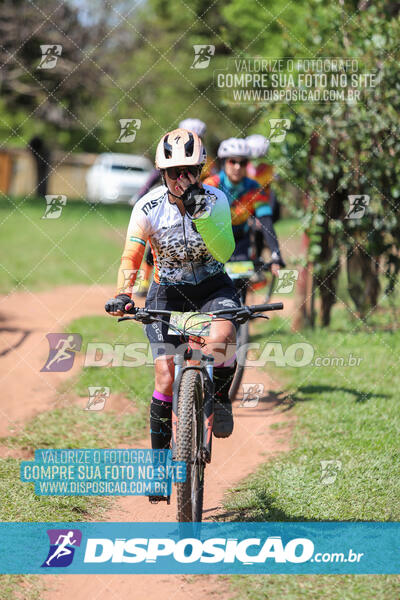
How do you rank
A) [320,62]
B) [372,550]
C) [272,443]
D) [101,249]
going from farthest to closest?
1. [101,249]
2. [320,62]
3. [272,443]
4. [372,550]

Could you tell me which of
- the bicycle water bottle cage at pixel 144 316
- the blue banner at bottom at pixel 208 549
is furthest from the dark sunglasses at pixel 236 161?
the blue banner at bottom at pixel 208 549

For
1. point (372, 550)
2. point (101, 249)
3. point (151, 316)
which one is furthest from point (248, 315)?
point (101, 249)

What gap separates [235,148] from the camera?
711 centimetres

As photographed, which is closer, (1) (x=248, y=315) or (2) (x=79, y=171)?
Result: (1) (x=248, y=315)

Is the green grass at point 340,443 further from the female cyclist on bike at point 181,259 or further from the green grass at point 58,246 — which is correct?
the green grass at point 58,246

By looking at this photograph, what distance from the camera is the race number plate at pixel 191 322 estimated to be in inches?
175

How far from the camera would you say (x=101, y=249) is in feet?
66.7

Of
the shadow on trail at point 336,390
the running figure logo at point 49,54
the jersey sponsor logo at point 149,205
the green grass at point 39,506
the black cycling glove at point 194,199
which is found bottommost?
the shadow on trail at point 336,390

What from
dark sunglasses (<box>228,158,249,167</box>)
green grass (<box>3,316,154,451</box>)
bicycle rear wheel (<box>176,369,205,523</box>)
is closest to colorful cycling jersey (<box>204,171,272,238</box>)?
dark sunglasses (<box>228,158,249,167</box>)

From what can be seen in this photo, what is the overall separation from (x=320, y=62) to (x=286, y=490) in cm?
559

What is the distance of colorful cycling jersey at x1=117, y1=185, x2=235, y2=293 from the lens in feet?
14.9

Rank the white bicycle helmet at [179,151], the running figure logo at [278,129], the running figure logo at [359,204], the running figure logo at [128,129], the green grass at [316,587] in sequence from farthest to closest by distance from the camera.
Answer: the running figure logo at [359,204], the running figure logo at [278,129], the running figure logo at [128,129], the white bicycle helmet at [179,151], the green grass at [316,587]

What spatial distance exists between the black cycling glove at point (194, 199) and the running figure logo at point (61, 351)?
4.47 metres

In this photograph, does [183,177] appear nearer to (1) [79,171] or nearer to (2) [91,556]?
(2) [91,556]
